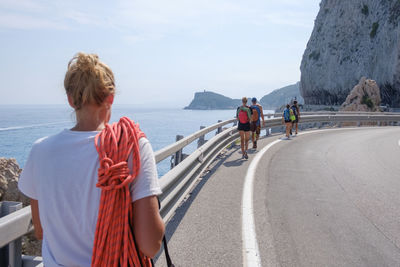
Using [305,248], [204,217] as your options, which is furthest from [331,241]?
[204,217]

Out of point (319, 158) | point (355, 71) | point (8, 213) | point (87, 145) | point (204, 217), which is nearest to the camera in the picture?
point (87, 145)

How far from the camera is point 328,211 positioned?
5766 millimetres

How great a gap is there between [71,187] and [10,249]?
88 cm

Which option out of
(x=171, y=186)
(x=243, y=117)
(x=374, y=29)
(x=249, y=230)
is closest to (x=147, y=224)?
(x=171, y=186)

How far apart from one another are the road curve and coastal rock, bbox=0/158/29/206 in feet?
10.9

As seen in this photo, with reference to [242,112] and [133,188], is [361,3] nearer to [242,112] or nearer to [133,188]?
[242,112]

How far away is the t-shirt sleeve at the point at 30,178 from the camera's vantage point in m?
1.69

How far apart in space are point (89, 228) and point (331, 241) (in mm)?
3757

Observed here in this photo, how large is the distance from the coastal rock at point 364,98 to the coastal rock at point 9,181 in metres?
41.8

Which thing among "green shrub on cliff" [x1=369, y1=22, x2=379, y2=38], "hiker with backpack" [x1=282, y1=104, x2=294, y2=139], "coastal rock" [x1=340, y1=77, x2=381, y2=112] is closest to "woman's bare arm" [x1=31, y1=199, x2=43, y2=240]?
"hiker with backpack" [x1=282, y1=104, x2=294, y2=139]

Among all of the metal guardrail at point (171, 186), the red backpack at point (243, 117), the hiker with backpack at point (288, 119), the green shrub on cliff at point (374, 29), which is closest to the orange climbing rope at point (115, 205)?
the metal guardrail at point (171, 186)

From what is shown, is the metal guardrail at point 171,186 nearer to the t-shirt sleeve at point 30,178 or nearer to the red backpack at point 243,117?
the t-shirt sleeve at point 30,178

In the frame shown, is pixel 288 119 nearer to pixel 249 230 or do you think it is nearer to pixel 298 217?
pixel 298 217

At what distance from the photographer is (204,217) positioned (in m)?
5.38
